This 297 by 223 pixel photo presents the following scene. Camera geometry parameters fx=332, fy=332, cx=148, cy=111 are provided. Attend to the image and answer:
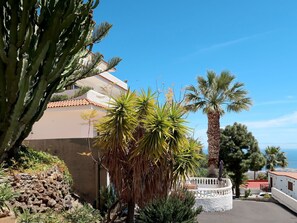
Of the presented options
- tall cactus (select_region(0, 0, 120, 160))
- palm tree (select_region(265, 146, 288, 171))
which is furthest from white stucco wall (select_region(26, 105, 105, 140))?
palm tree (select_region(265, 146, 288, 171))

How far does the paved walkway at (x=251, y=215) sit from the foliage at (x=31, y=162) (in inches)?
288

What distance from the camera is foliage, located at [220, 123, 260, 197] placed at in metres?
33.1

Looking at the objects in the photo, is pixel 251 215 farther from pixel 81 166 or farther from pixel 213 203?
pixel 81 166

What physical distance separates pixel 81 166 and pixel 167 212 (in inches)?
171

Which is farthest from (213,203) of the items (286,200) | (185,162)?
(185,162)

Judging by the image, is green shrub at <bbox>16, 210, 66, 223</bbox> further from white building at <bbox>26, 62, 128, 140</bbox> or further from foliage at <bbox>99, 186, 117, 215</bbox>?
white building at <bbox>26, 62, 128, 140</bbox>

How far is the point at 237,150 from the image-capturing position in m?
33.2

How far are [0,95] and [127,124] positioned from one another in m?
3.64

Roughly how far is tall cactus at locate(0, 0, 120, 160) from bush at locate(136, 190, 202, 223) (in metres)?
4.94

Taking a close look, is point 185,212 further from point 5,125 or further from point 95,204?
point 5,125

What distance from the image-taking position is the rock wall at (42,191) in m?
8.94

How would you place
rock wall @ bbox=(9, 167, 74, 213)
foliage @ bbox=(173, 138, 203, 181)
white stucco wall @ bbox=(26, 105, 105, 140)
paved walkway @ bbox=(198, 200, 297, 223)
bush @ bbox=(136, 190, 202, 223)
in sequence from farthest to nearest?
white stucco wall @ bbox=(26, 105, 105, 140)
paved walkway @ bbox=(198, 200, 297, 223)
bush @ bbox=(136, 190, 202, 223)
foliage @ bbox=(173, 138, 203, 181)
rock wall @ bbox=(9, 167, 74, 213)

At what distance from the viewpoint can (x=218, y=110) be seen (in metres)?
25.3

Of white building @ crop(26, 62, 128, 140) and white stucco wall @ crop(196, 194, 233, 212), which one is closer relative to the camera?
white stucco wall @ crop(196, 194, 233, 212)
